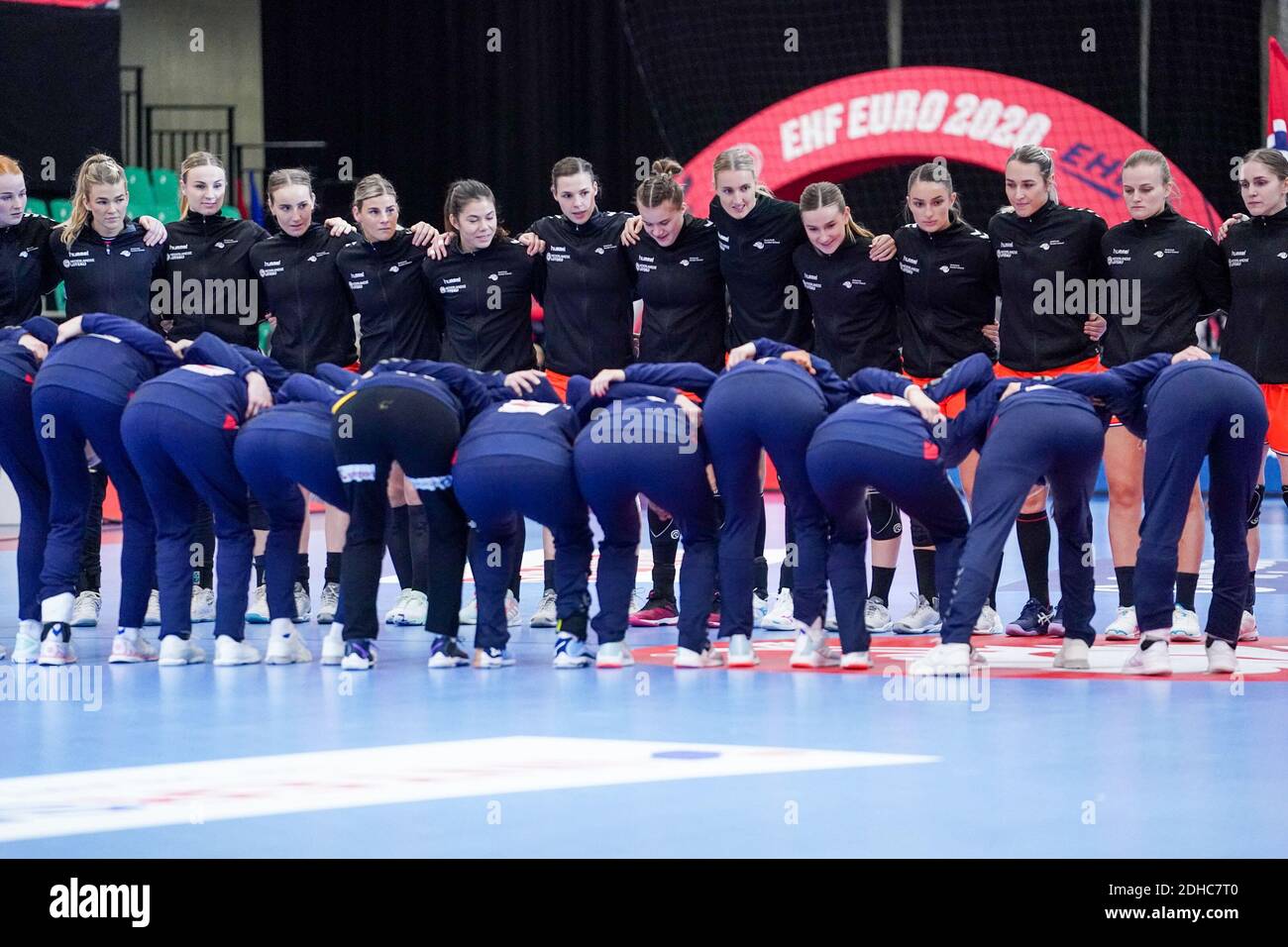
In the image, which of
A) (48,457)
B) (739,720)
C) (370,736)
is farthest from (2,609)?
(739,720)

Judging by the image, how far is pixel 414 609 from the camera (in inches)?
312

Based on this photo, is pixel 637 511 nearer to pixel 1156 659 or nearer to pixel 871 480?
pixel 871 480

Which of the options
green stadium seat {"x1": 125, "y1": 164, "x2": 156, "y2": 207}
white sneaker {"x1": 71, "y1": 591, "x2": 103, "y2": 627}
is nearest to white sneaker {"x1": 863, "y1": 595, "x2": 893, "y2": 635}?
white sneaker {"x1": 71, "y1": 591, "x2": 103, "y2": 627}

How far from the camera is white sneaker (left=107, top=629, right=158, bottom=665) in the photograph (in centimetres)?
663

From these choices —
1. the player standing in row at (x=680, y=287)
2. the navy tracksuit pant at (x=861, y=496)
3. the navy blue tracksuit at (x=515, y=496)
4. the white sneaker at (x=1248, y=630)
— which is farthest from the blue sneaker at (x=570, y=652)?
the white sneaker at (x=1248, y=630)

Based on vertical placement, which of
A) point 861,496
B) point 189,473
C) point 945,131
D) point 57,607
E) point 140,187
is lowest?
point 57,607

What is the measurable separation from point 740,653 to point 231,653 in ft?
6.27

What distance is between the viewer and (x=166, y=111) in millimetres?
18453

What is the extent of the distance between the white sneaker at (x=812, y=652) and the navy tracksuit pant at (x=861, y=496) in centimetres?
13

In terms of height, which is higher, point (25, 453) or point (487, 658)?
point (25, 453)

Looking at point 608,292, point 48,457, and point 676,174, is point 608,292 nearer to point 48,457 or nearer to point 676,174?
point 676,174

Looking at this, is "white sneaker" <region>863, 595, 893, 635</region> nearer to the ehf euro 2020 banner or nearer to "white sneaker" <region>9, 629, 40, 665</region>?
"white sneaker" <region>9, 629, 40, 665</region>

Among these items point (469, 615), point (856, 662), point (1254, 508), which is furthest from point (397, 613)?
point (1254, 508)

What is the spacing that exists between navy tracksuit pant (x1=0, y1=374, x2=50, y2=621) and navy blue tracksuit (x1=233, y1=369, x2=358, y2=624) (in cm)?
99
